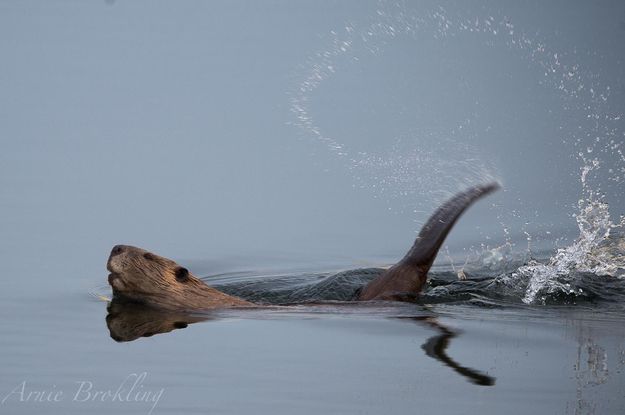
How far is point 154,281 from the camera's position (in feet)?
24.1

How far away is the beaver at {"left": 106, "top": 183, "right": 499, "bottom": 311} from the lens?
24.0 ft

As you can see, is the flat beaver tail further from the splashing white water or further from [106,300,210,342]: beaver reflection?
[106,300,210,342]: beaver reflection

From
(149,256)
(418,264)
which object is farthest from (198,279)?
(418,264)

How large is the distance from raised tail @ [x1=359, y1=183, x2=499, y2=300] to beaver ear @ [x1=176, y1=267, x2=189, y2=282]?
3.63 feet

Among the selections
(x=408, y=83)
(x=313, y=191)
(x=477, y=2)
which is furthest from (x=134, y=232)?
(x=477, y=2)

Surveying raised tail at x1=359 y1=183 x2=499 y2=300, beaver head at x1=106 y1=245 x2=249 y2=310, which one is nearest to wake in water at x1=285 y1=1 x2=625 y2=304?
raised tail at x1=359 y1=183 x2=499 y2=300

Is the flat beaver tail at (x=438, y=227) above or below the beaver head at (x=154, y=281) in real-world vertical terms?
above

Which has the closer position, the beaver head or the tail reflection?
the tail reflection

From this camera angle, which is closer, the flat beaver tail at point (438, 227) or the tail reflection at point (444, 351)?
the tail reflection at point (444, 351)

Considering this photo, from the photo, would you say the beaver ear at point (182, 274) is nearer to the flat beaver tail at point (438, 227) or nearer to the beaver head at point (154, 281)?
the beaver head at point (154, 281)

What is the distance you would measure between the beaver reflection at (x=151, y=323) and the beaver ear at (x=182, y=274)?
0.20m

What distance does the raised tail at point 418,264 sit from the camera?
25.0 feet

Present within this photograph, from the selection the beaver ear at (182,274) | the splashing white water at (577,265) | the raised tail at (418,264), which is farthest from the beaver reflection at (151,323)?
the splashing white water at (577,265)

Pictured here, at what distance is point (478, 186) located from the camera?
785cm
